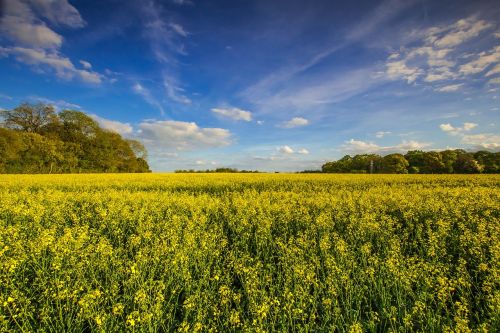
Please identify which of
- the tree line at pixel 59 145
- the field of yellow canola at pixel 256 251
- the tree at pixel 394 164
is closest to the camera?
the field of yellow canola at pixel 256 251

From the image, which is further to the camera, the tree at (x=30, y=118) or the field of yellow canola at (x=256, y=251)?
the tree at (x=30, y=118)

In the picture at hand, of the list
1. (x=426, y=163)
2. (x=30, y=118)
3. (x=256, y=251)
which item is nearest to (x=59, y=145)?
(x=30, y=118)

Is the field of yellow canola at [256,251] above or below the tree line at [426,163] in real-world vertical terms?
below

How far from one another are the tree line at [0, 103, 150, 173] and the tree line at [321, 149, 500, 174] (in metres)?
51.3

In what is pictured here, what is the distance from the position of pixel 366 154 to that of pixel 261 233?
6750 cm

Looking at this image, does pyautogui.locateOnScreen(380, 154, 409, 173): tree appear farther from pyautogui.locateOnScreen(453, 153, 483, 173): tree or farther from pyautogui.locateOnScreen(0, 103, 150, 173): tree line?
pyautogui.locateOnScreen(0, 103, 150, 173): tree line

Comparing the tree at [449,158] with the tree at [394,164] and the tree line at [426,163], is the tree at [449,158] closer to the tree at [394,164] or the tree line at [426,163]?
the tree line at [426,163]

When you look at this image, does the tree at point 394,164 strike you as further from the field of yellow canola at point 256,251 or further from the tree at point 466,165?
the field of yellow canola at point 256,251

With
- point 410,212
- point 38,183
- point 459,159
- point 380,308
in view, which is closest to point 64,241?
point 380,308

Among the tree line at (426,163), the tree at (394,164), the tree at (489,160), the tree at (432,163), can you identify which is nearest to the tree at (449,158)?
the tree line at (426,163)

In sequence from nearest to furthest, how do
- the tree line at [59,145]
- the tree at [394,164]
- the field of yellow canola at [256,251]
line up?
the field of yellow canola at [256,251]
the tree line at [59,145]
the tree at [394,164]

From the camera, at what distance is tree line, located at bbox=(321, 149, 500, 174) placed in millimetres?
52094

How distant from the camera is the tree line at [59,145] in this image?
1907 inches

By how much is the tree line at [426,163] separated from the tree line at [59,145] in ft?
168
